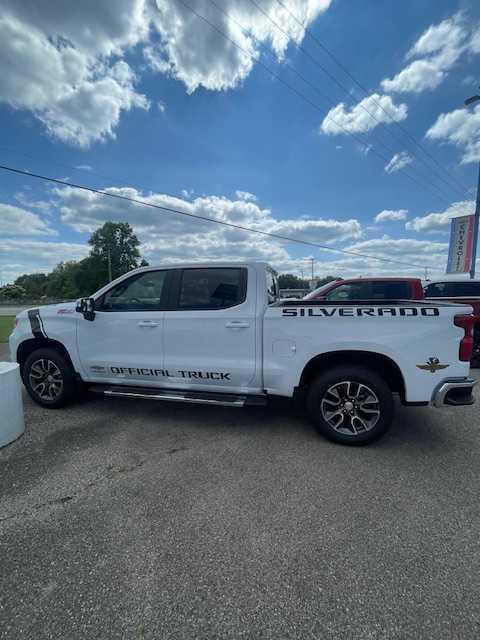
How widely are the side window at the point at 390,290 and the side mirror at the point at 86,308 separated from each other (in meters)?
5.46

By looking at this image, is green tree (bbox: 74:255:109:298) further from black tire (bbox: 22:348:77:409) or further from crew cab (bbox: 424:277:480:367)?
crew cab (bbox: 424:277:480:367)

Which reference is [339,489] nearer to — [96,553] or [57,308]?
[96,553]

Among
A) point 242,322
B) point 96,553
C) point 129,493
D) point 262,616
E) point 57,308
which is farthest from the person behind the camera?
point 57,308

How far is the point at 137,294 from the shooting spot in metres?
3.78

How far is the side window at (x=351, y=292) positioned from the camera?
259 inches

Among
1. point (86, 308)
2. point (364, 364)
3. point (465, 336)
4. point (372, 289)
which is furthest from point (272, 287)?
point (372, 289)

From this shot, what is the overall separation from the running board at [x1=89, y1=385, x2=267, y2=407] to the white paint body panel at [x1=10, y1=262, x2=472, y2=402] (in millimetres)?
85

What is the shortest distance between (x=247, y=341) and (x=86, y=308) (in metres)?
2.09

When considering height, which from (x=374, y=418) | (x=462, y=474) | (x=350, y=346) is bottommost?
(x=462, y=474)

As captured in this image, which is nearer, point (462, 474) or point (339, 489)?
point (339, 489)

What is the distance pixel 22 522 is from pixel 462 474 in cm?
365

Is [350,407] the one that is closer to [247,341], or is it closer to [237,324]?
[247,341]

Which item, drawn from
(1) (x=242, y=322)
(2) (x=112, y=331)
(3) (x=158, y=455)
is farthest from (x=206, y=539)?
(2) (x=112, y=331)

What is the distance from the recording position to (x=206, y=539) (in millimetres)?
1996
